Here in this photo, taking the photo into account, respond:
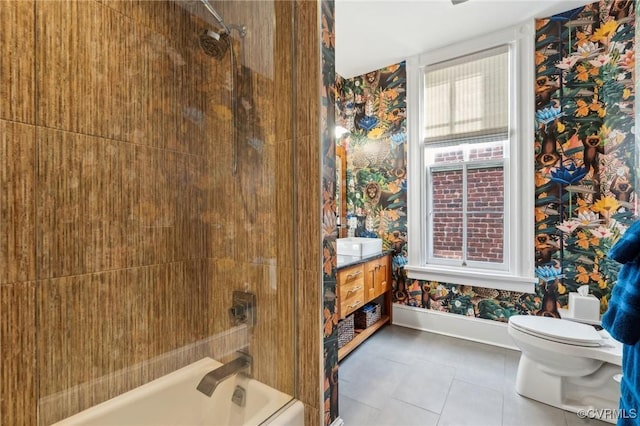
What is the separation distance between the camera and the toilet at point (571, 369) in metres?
1.74

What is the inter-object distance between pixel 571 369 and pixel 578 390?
191 mm

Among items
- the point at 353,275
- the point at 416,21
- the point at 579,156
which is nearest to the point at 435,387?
the point at 353,275

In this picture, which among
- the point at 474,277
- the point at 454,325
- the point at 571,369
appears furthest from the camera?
the point at 454,325

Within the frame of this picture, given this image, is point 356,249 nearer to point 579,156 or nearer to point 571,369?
point 571,369

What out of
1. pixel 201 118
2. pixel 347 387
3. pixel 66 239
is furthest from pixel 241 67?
pixel 347 387

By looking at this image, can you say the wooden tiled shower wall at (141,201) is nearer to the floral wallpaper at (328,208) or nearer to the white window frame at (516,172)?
the floral wallpaper at (328,208)

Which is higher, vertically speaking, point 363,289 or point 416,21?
point 416,21

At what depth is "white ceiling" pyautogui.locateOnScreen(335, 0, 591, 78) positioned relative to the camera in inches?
88.0

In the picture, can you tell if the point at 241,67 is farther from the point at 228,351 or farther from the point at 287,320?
the point at 228,351

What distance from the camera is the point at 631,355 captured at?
125 centimetres

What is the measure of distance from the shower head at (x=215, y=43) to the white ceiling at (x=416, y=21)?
122cm

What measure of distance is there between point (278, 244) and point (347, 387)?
1.32 meters

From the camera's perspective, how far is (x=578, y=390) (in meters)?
1.83

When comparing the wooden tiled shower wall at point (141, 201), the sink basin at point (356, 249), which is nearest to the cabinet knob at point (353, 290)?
the sink basin at point (356, 249)
